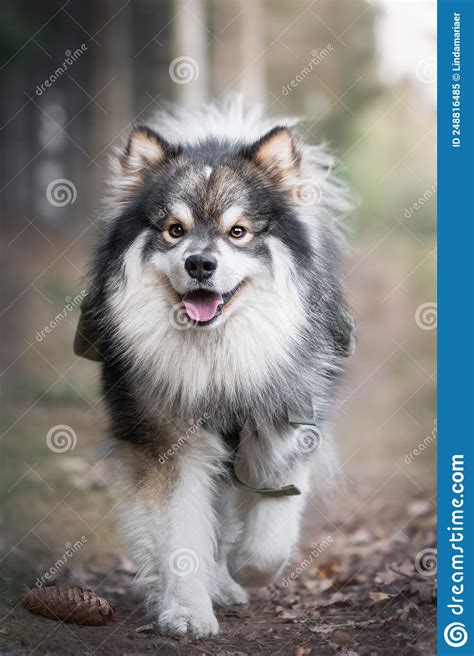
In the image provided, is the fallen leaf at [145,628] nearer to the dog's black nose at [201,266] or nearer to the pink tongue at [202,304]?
the pink tongue at [202,304]

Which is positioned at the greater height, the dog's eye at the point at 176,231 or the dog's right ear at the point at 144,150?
the dog's right ear at the point at 144,150

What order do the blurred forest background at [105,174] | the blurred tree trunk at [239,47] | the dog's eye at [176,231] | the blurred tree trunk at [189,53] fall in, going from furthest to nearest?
the blurred tree trunk at [239,47] → the blurred tree trunk at [189,53] → the blurred forest background at [105,174] → the dog's eye at [176,231]

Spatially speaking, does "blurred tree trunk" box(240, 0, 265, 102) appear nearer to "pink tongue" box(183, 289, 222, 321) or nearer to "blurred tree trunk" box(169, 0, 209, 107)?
"blurred tree trunk" box(169, 0, 209, 107)

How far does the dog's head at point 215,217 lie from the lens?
3.18 meters

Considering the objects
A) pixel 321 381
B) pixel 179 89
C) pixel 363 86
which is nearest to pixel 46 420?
pixel 179 89

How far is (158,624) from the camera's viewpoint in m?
3.27

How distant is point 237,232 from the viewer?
10.8ft

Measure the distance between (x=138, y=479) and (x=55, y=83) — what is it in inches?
340

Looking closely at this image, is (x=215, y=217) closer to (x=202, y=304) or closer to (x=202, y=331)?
(x=202, y=304)

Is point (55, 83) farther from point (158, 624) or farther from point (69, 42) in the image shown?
point (158, 624)

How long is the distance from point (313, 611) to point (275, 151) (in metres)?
1.91

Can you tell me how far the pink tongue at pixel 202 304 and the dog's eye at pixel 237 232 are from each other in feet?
0.77

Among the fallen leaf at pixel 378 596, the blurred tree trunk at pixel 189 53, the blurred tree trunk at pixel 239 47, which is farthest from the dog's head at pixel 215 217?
the blurred tree trunk at pixel 239 47

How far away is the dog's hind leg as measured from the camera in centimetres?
359
